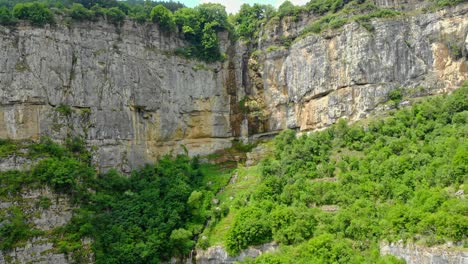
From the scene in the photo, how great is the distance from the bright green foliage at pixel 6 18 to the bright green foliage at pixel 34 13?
1.53 ft

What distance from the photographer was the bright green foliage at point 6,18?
3222 centimetres

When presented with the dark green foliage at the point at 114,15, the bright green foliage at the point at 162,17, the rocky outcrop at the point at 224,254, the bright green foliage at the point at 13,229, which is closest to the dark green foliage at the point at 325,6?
the bright green foliage at the point at 162,17

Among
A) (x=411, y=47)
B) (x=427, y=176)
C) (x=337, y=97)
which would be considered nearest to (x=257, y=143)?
(x=337, y=97)

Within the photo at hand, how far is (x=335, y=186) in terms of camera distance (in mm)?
27828

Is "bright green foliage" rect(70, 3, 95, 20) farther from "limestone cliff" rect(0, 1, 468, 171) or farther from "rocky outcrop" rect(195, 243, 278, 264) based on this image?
"rocky outcrop" rect(195, 243, 278, 264)

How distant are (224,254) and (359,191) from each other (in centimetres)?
813

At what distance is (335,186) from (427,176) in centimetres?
517

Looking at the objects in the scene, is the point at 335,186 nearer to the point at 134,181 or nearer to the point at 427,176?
the point at 427,176

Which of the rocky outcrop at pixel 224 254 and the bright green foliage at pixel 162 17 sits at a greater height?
the bright green foliage at pixel 162 17

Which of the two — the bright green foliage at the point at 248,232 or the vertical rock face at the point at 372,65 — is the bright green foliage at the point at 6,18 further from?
the vertical rock face at the point at 372,65

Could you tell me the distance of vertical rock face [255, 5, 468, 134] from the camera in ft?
115

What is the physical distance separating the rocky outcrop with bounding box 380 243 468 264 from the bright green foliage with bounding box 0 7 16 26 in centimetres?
2687

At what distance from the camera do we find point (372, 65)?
3659 centimetres

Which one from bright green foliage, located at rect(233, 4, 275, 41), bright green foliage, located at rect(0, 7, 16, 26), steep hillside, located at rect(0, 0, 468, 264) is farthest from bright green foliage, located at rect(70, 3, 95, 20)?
bright green foliage, located at rect(233, 4, 275, 41)
